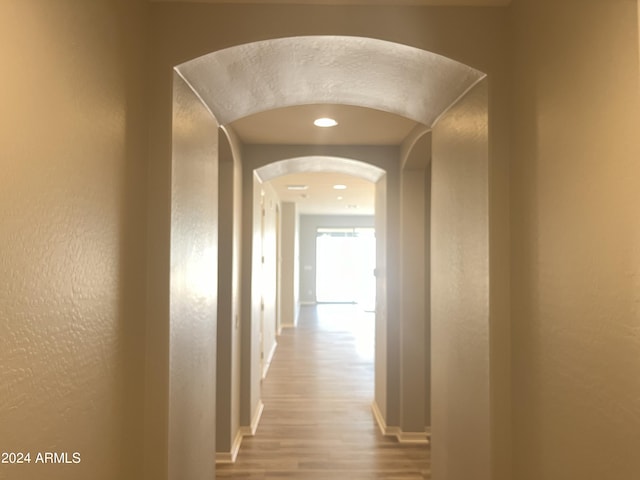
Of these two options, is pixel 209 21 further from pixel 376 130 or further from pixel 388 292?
pixel 388 292

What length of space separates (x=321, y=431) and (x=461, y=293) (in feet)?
8.69

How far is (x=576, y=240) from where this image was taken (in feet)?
4.17

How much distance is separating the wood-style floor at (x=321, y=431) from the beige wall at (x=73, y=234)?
207 cm

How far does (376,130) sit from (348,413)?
2726 mm

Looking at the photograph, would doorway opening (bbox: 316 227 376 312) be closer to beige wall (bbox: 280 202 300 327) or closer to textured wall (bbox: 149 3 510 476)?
beige wall (bbox: 280 202 300 327)

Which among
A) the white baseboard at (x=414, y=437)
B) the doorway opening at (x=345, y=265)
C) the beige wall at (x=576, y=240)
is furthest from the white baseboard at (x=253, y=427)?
the doorway opening at (x=345, y=265)

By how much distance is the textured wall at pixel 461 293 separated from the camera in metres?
1.73

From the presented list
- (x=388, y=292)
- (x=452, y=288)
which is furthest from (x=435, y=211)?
(x=388, y=292)

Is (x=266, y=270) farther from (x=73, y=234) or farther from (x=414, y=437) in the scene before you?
(x=73, y=234)

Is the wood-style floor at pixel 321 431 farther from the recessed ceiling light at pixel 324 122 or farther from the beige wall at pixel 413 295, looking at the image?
the recessed ceiling light at pixel 324 122

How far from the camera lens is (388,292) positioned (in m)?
4.00

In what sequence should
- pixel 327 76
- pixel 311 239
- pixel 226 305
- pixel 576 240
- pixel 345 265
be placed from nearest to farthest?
pixel 576 240 < pixel 327 76 < pixel 226 305 < pixel 311 239 < pixel 345 265

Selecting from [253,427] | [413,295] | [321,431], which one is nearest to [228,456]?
[253,427]

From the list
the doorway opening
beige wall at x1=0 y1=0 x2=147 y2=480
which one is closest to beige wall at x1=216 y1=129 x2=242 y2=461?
beige wall at x1=0 y1=0 x2=147 y2=480
